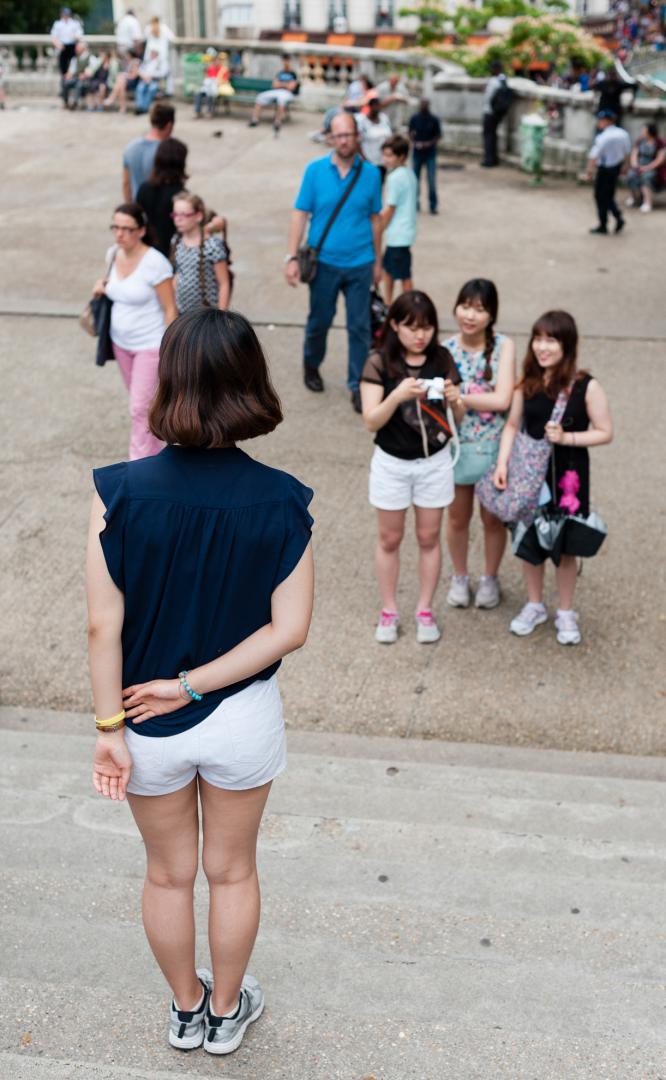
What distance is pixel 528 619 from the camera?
5.95m

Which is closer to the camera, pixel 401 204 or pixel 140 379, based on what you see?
pixel 140 379

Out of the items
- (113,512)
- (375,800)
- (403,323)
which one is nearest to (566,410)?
(403,323)

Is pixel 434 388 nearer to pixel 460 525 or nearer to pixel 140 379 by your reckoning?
pixel 460 525

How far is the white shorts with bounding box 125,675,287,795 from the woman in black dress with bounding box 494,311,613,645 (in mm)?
2997

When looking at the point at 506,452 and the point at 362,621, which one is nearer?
the point at 506,452

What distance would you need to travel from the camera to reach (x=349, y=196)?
818cm

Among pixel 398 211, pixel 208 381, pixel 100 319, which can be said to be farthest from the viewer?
pixel 398 211

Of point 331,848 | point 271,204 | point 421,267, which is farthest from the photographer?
point 271,204

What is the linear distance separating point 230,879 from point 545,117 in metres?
16.7

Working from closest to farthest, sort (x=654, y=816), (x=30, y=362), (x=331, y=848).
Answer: (x=331, y=848)
(x=654, y=816)
(x=30, y=362)

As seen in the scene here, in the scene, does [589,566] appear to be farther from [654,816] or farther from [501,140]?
[501,140]

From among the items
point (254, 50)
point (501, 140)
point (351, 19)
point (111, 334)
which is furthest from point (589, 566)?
point (351, 19)

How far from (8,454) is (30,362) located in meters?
1.82

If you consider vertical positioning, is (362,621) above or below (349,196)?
below
